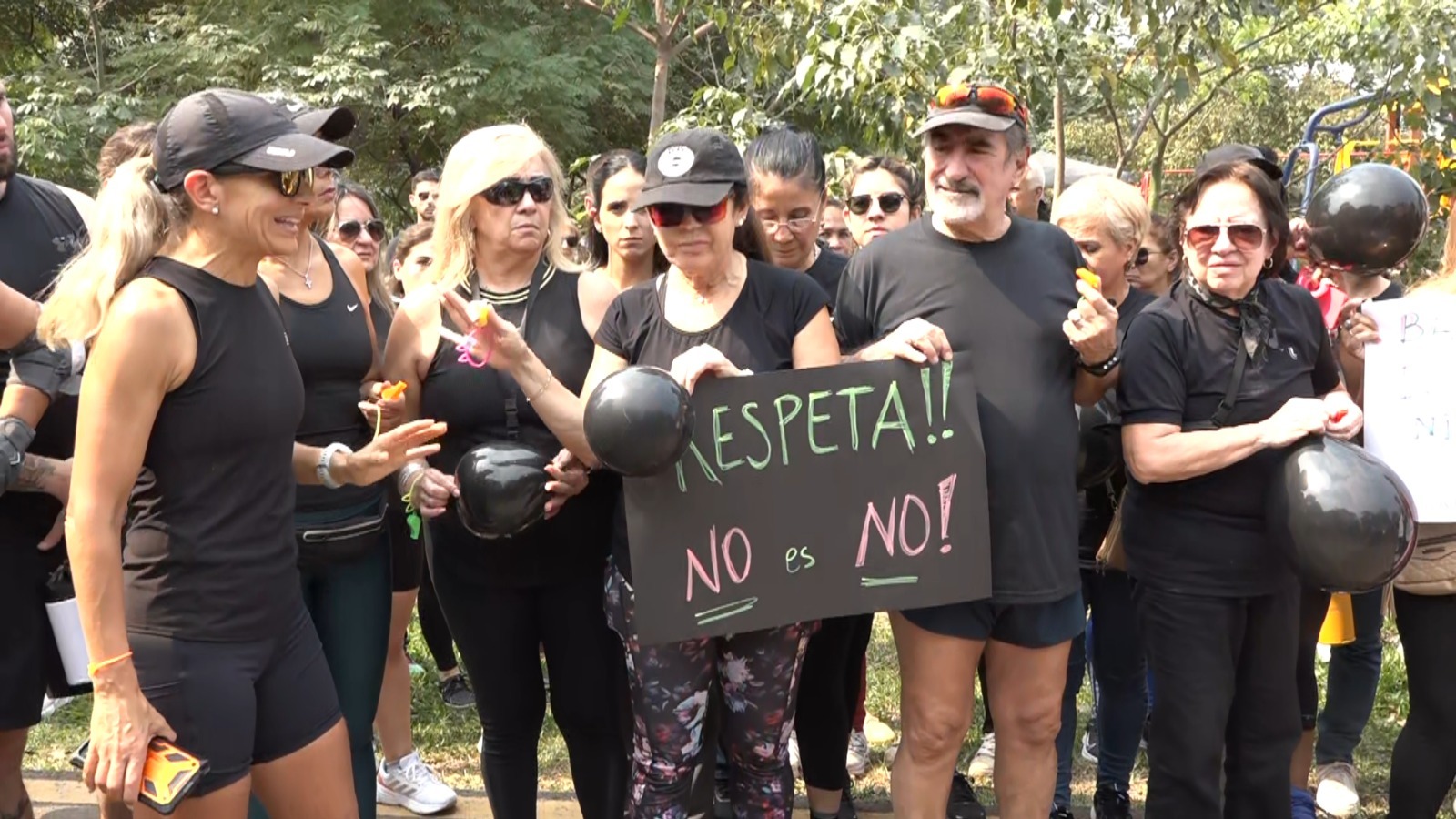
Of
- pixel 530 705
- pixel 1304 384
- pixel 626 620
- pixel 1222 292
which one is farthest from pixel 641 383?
pixel 1304 384

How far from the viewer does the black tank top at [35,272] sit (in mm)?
3383

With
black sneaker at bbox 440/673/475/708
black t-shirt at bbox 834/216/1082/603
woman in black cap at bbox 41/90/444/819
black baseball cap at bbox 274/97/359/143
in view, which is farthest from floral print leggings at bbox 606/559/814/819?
black sneaker at bbox 440/673/475/708

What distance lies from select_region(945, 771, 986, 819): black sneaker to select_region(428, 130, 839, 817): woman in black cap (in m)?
1.19

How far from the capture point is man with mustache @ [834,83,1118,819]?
3.31 m

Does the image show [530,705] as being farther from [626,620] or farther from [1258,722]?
[1258,722]

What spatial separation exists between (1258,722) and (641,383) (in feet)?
6.46

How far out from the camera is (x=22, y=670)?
11.2ft

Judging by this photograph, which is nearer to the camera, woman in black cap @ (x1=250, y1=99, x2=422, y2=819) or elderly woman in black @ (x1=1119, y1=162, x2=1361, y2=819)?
elderly woman in black @ (x1=1119, y1=162, x2=1361, y2=819)

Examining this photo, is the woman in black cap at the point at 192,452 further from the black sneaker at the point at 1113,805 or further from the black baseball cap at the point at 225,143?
the black sneaker at the point at 1113,805

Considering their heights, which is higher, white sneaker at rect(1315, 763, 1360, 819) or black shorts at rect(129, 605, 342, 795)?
black shorts at rect(129, 605, 342, 795)

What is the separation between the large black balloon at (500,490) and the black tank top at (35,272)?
1153 millimetres

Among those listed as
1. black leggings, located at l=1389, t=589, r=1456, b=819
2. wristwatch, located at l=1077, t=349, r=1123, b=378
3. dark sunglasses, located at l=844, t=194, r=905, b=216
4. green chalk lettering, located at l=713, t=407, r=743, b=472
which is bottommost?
black leggings, located at l=1389, t=589, r=1456, b=819

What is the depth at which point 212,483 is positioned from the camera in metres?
2.66

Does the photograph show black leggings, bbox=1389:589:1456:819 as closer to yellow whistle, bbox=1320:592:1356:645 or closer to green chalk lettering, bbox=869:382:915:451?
yellow whistle, bbox=1320:592:1356:645
